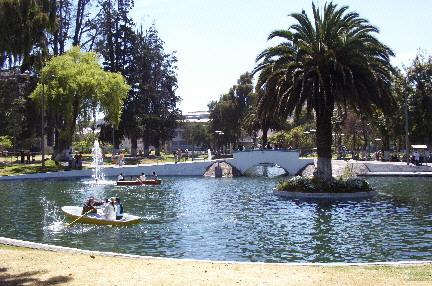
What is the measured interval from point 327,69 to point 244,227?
15773 mm

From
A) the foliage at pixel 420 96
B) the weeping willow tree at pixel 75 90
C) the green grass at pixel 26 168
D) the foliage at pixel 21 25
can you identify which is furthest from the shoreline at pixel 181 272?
the foliage at pixel 420 96

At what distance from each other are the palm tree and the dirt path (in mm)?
22895

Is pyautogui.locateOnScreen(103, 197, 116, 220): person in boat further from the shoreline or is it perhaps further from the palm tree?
the palm tree

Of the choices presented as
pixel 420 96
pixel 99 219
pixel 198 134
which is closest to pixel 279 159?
pixel 420 96

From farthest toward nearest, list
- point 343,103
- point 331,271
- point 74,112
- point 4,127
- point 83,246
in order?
point 4,127
point 74,112
point 343,103
point 83,246
point 331,271

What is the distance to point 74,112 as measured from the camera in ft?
204

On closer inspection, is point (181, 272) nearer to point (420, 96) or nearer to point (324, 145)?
point (324, 145)

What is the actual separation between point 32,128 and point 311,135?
48365mm

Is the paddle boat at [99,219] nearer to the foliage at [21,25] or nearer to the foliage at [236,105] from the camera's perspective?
the foliage at [21,25]

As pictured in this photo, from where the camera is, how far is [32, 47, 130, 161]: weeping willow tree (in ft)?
196

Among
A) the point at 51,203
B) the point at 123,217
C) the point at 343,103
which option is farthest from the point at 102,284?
the point at 343,103

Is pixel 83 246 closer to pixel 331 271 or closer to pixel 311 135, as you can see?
pixel 331 271

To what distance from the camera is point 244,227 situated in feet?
79.3

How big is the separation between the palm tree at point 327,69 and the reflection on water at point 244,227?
655 cm
